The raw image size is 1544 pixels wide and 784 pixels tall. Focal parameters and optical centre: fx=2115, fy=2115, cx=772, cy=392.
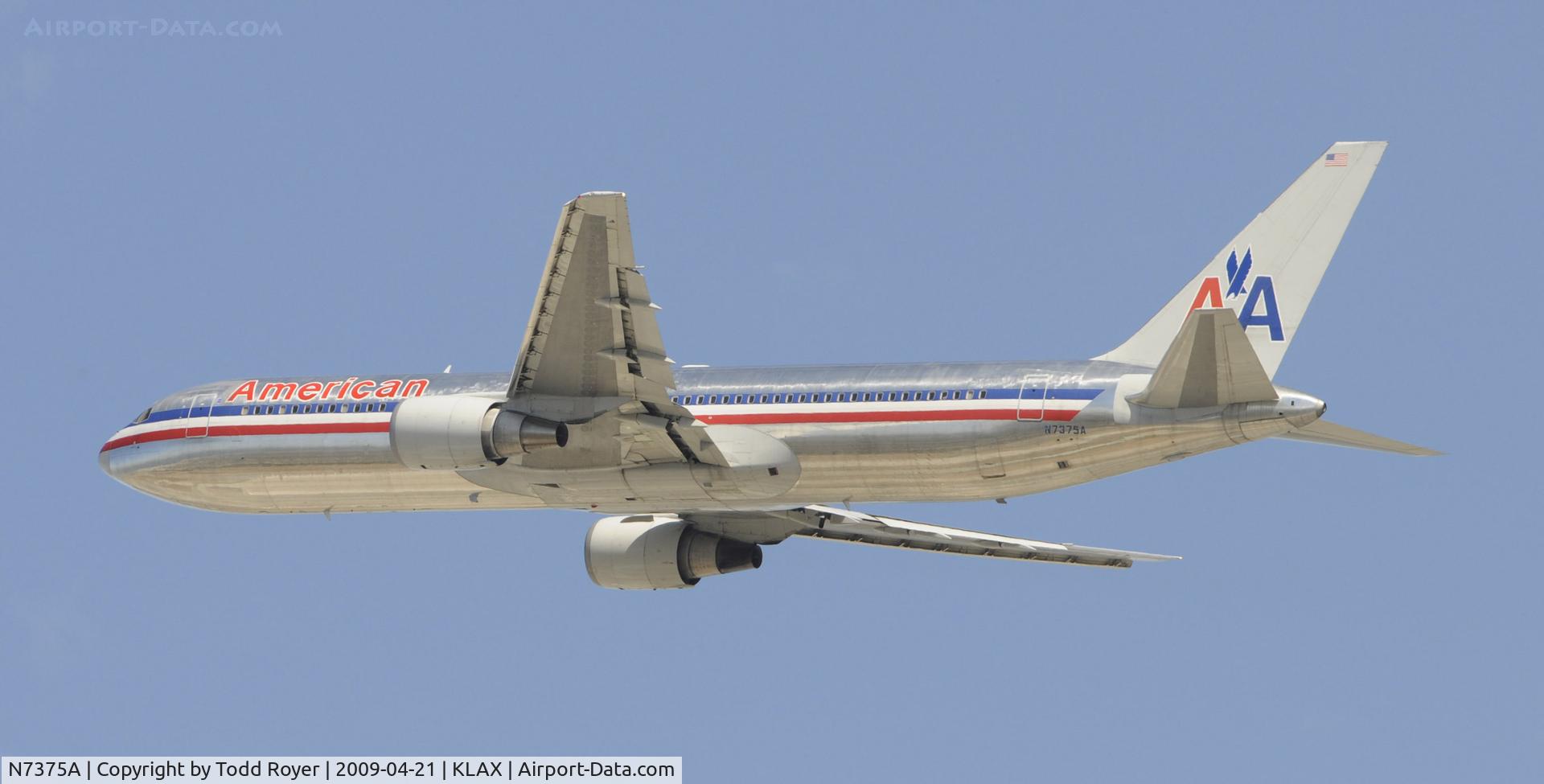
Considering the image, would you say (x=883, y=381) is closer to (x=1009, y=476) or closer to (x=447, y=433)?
(x=1009, y=476)

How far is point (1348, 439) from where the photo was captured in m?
35.4

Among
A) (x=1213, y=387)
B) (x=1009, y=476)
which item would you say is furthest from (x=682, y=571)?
(x=1213, y=387)

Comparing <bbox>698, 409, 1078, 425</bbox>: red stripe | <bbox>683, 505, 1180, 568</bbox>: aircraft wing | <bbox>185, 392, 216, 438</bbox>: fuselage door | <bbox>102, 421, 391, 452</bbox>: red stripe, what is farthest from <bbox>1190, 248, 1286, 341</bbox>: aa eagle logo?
<bbox>185, 392, 216, 438</bbox>: fuselage door

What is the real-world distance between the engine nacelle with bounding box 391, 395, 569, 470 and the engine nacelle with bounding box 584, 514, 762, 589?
310 inches

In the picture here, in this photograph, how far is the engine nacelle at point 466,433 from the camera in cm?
3575

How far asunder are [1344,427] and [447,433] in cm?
1505

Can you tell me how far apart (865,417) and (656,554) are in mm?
8078

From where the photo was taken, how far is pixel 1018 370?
120ft

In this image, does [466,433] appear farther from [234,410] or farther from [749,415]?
[234,410]

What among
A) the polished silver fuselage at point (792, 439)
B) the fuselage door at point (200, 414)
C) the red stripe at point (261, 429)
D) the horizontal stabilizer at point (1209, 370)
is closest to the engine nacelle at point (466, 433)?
the polished silver fuselage at point (792, 439)

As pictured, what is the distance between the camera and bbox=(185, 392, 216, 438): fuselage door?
42281 millimetres

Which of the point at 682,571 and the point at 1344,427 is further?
the point at 682,571

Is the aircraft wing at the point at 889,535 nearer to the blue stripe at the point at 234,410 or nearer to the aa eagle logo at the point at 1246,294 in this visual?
the blue stripe at the point at 234,410

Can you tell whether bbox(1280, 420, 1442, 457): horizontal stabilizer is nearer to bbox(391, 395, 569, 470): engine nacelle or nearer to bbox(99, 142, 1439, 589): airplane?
bbox(99, 142, 1439, 589): airplane
